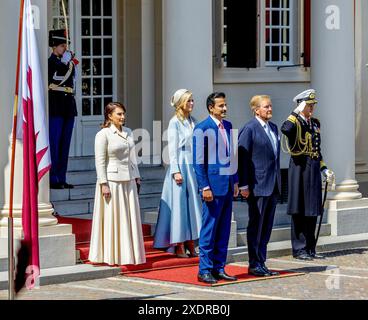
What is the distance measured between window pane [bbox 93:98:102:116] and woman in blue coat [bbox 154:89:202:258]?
377 cm

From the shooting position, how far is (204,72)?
51.8 feet

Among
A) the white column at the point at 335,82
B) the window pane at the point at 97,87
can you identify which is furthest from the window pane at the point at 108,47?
the white column at the point at 335,82

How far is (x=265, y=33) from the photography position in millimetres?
20172

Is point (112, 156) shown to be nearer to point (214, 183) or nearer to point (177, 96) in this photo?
point (177, 96)

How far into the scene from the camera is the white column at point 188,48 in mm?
15617

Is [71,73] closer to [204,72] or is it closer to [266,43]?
[204,72]

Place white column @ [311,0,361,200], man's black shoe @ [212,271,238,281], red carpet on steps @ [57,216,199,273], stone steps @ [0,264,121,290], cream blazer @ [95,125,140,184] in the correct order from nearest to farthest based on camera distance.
→ stone steps @ [0,264,121,290] < man's black shoe @ [212,271,238,281] < cream blazer @ [95,125,140,184] < red carpet on steps @ [57,216,199,273] < white column @ [311,0,361,200]

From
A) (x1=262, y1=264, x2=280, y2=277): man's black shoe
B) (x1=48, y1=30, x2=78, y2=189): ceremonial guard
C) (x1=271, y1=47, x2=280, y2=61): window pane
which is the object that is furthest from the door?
(x1=262, y1=264, x2=280, y2=277): man's black shoe

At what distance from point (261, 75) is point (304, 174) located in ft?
15.1

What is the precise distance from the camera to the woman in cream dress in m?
14.0

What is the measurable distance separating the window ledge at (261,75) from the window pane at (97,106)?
6.25 feet

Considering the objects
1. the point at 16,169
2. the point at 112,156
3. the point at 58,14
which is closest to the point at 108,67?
the point at 58,14

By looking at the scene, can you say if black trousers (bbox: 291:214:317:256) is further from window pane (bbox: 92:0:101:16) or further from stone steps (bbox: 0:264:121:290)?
window pane (bbox: 92:0:101:16)
